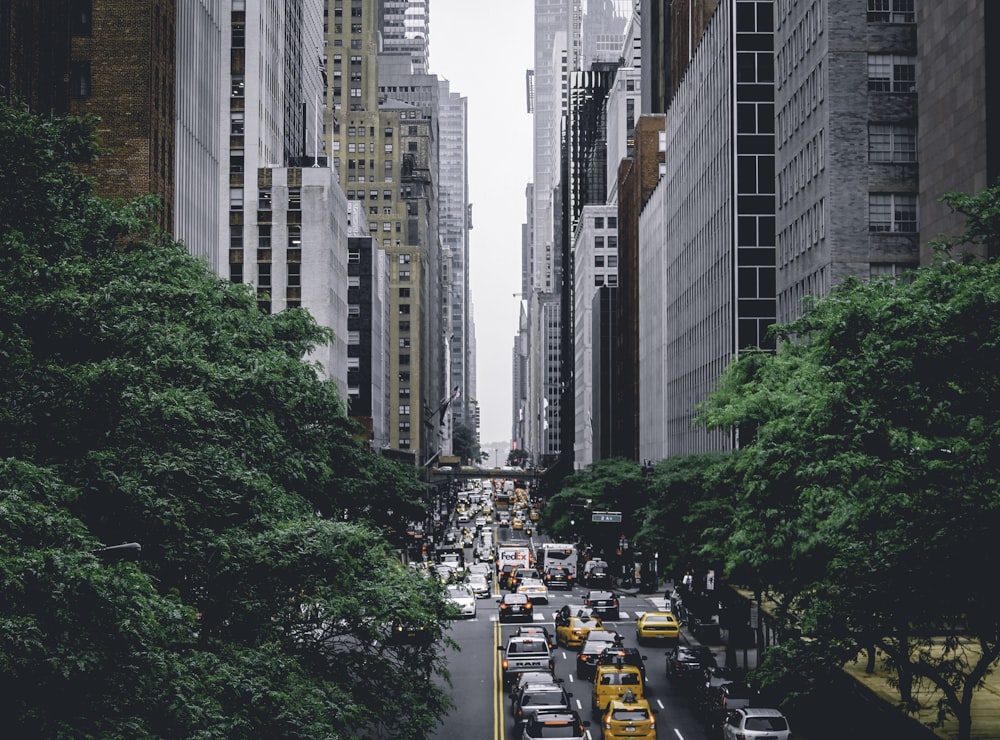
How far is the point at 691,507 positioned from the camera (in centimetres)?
6050

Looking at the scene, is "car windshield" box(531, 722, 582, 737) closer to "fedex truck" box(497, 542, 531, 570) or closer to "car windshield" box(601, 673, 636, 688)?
"car windshield" box(601, 673, 636, 688)

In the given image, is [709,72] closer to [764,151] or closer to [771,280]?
[764,151]

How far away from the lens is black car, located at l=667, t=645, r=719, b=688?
45281 mm

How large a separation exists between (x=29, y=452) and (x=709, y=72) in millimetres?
85610

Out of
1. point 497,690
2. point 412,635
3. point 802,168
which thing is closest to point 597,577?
point 802,168

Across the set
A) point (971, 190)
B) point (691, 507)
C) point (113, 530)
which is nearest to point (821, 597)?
point (113, 530)

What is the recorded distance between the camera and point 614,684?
4016 cm

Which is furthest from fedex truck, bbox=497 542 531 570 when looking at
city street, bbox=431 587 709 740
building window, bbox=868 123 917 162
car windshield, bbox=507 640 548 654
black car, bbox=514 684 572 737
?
black car, bbox=514 684 572 737

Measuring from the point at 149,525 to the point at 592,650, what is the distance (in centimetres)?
2880

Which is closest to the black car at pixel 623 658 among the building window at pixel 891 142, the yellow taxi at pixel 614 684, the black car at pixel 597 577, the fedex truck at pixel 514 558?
the yellow taxi at pixel 614 684

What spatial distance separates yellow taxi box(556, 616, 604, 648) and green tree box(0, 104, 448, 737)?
30221 millimetres

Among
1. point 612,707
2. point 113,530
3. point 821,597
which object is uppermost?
point 113,530

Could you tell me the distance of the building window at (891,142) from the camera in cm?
7081

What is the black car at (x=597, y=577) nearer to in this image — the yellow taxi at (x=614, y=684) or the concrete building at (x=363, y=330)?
the yellow taxi at (x=614, y=684)
